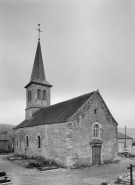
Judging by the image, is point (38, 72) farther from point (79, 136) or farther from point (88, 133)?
point (79, 136)

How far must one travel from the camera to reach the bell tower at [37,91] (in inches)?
1235

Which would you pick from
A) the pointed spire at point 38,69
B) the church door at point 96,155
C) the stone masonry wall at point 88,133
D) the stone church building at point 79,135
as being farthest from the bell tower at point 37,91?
the church door at point 96,155

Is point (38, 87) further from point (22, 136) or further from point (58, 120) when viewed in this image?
point (58, 120)

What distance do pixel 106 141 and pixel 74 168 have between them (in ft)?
18.2

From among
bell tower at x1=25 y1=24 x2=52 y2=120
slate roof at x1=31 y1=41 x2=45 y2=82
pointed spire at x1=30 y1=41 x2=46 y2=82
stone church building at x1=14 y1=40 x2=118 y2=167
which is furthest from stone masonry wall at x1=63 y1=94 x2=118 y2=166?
slate roof at x1=31 y1=41 x2=45 y2=82

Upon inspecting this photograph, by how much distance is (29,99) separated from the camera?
33.0 m

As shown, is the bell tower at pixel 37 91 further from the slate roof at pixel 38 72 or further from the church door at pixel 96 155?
the church door at pixel 96 155

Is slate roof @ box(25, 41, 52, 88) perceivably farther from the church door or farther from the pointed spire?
the church door

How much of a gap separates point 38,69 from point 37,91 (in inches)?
176

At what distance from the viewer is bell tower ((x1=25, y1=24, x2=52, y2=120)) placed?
1235 inches

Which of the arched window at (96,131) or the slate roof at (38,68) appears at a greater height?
the slate roof at (38,68)

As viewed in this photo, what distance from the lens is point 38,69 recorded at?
33.5 metres

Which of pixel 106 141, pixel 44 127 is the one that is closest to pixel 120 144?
pixel 106 141

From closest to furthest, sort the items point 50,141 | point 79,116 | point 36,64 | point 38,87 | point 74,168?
point 74,168 → point 79,116 → point 50,141 → point 38,87 → point 36,64
